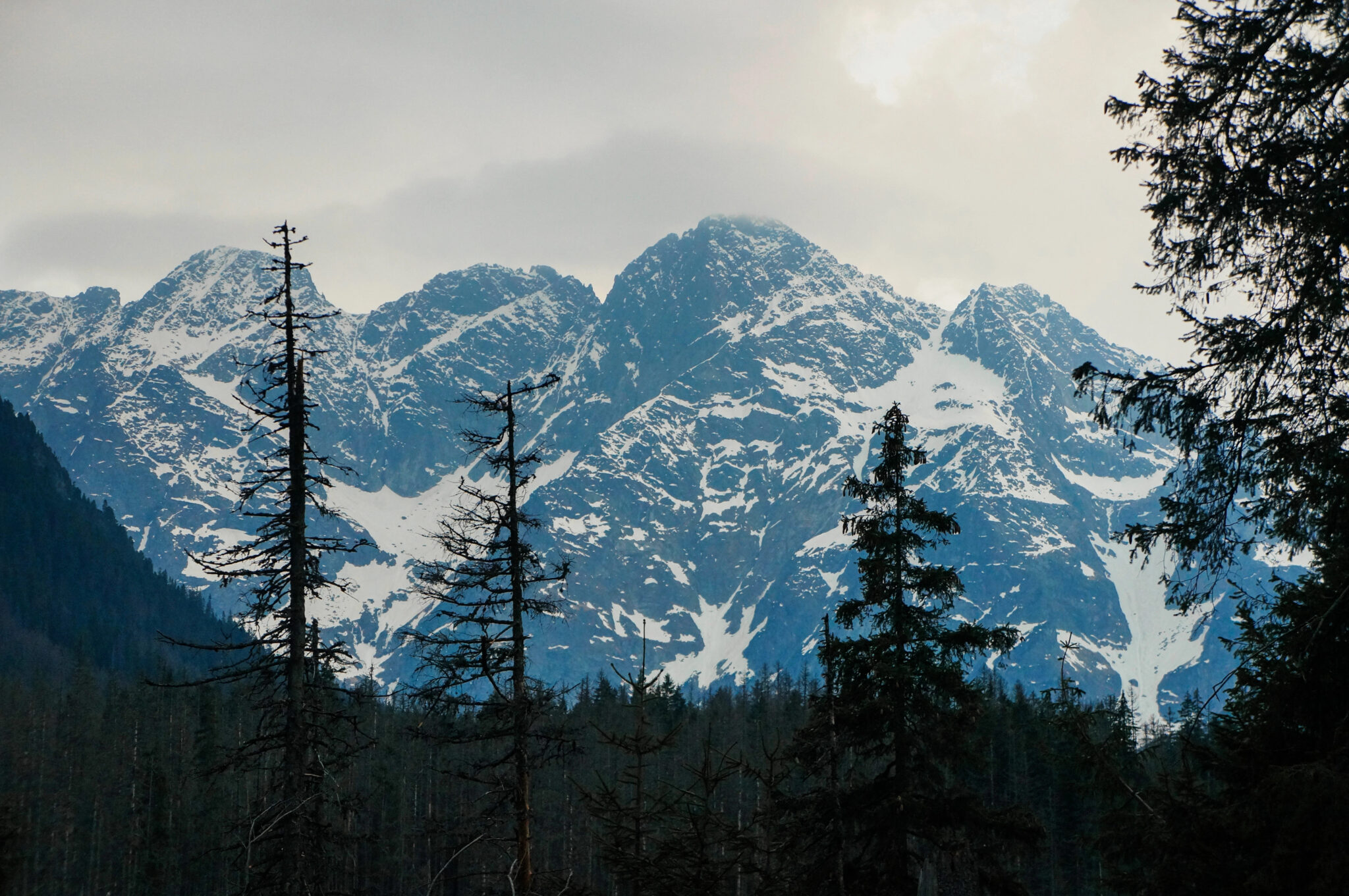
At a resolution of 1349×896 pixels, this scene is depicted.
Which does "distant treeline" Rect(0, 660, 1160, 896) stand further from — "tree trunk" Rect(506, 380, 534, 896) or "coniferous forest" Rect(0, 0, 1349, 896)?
"tree trunk" Rect(506, 380, 534, 896)

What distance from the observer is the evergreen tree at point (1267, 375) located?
7953 mm

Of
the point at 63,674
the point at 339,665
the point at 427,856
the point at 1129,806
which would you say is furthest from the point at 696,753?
the point at 63,674

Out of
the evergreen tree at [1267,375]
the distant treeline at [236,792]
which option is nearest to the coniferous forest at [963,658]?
the evergreen tree at [1267,375]

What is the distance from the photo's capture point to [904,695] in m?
17.6

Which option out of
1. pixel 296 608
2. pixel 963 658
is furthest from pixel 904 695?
pixel 296 608

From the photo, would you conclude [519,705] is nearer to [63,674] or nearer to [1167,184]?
[1167,184]

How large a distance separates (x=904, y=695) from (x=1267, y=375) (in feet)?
33.9

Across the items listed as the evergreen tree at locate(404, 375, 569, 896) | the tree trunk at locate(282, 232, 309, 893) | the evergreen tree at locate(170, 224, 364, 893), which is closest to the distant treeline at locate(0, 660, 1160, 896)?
the evergreen tree at locate(404, 375, 569, 896)

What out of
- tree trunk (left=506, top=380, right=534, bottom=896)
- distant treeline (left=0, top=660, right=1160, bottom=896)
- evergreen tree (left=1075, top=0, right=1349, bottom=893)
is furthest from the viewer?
distant treeline (left=0, top=660, right=1160, bottom=896)

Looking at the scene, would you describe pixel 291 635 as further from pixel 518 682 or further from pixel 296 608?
pixel 518 682

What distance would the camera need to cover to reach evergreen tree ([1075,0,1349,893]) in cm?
795

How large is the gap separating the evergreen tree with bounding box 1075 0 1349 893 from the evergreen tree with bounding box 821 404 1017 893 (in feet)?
26.7

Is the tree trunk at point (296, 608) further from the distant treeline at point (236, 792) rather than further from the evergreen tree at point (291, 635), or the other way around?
the distant treeline at point (236, 792)

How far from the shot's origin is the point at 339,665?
2075cm
